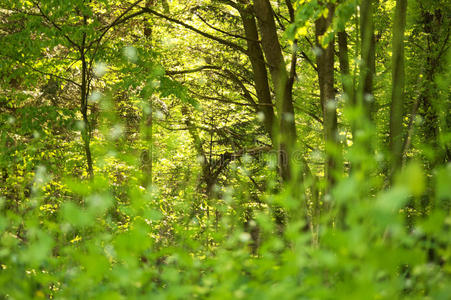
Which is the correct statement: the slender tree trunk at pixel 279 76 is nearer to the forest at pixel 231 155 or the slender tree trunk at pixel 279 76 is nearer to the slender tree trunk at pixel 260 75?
the forest at pixel 231 155

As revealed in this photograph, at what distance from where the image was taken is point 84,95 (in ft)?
20.7

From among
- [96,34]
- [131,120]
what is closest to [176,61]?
[131,120]


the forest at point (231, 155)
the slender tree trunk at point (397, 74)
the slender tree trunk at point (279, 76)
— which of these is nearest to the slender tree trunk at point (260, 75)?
the forest at point (231, 155)

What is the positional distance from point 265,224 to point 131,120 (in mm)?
9429

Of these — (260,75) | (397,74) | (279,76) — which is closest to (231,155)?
(260,75)

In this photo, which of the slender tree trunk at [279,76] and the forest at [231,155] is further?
the slender tree trunk at [279,76]

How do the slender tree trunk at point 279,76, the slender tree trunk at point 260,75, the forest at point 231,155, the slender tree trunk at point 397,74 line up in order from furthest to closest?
the slender tree trunk at point 260,75 → the slender tree trunk at point 279,76 → the slender tree trunk at point 397,74 → the forest at point 231,155

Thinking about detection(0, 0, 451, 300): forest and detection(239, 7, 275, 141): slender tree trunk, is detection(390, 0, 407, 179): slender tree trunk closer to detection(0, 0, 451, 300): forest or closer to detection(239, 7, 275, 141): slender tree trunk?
detection(0, 0, 451, 300): forest

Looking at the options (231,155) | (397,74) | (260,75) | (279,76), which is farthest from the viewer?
(231,155)

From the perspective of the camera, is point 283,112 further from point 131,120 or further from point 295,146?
point 131,120

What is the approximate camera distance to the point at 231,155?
8.43 meters

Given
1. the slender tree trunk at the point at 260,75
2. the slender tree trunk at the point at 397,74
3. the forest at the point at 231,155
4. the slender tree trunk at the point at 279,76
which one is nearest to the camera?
the forest at the point at 231,155

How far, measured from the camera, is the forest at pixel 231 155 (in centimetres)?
156

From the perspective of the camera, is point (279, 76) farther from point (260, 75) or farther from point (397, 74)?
point (397, 74)
